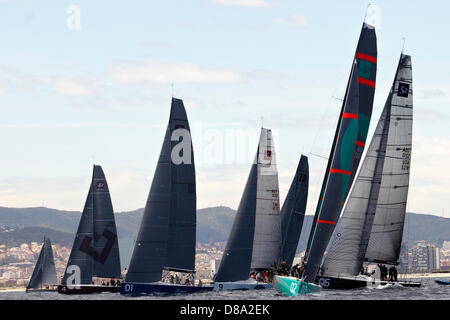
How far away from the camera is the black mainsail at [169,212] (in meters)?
54.7

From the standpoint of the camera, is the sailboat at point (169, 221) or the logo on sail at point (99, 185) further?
the logo on sail at point (99, 185)

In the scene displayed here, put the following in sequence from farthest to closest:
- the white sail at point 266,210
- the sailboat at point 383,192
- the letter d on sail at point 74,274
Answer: the letter d on sail at point 74,274
the white sail at point 266,210
the sailboat at point 383,192

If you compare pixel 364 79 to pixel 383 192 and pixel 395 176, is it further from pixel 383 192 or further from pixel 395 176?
pixel 383 192

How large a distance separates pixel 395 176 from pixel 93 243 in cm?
2846

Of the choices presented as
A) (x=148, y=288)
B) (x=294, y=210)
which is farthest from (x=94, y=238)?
(x=148, y=288)

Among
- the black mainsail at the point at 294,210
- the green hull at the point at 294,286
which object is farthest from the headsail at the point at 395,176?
the black mainsail at the point at 294,210

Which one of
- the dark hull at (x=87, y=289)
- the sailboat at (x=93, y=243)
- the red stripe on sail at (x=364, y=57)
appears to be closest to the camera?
the red stripe on sail at (x=364, y=57)

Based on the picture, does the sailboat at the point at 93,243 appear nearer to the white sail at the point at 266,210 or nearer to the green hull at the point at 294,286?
the white sail at the point at 266,210

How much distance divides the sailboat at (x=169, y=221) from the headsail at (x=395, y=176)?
12215mm

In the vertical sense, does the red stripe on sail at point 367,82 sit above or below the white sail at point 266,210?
above

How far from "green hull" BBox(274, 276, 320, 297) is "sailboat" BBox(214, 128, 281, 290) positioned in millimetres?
14924
